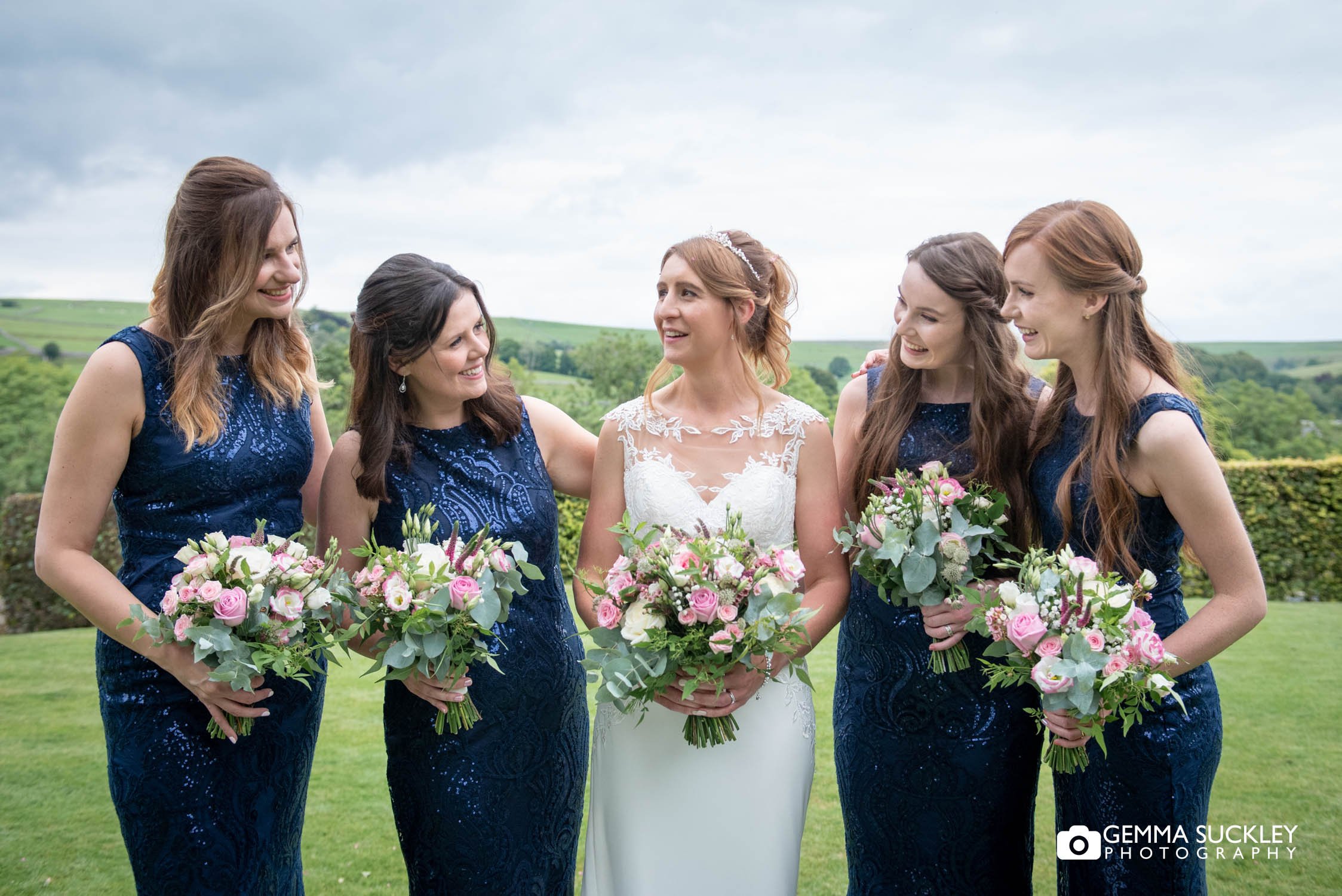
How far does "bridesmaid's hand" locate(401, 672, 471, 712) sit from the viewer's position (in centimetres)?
375

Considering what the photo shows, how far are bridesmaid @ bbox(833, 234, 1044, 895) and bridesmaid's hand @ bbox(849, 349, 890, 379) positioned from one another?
1.27 ft

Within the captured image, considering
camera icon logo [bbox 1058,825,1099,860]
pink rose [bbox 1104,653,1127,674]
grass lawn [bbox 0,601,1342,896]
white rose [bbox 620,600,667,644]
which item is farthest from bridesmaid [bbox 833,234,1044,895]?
grass lawn [bbox 0,601,1342,896]

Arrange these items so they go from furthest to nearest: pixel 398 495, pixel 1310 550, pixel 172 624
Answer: pixel 1310 550 → pixel 398 495 → pixel 172 624

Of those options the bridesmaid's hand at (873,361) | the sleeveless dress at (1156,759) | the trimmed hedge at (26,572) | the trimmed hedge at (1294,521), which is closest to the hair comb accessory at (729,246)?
the bridesmaid's hand at (873,361)

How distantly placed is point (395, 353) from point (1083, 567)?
108 inches

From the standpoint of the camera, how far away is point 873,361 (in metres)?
4.91

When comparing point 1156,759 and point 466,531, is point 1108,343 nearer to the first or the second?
point 1156,759

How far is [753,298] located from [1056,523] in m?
1.59

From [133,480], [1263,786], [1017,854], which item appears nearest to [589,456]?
[133,480]

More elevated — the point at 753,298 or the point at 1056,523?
the point at 753,298

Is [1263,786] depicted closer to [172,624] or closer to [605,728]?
[605,728]

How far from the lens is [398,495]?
13.6ft

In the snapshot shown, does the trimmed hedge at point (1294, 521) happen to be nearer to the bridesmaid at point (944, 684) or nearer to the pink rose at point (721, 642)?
the bridesmaid at point (944, 684)

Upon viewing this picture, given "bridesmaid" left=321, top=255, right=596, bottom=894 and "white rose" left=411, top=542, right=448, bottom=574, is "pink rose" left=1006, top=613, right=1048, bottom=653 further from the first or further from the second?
"white rose" left=411, top=542, right=448, bottom=574
